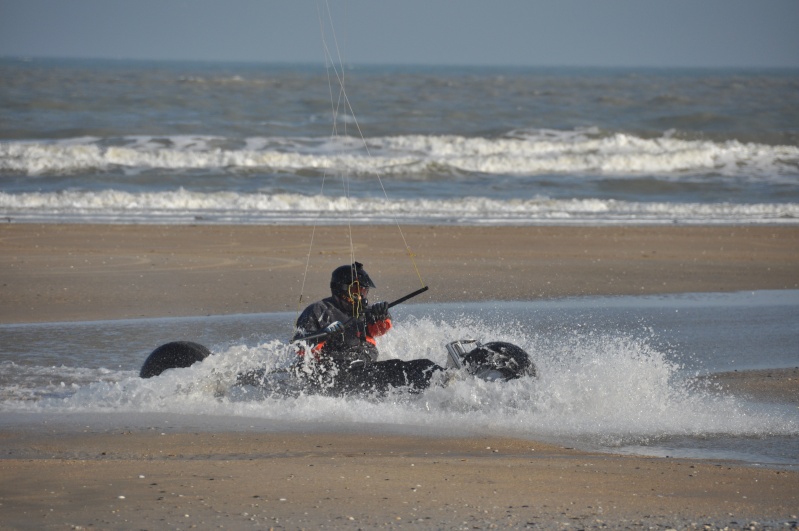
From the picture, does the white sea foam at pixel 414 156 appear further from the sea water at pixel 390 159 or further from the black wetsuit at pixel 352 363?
the black wetsuit at pixel 352 363

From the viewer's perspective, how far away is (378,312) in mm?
8039

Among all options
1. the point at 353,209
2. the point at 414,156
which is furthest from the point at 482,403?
the point at 414,156

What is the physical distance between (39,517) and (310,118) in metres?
35.3

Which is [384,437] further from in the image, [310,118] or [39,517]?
[310,118]

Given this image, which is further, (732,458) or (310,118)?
(310,118)

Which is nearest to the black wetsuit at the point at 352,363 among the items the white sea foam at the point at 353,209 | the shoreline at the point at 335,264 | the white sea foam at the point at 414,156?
the shoreline at the point at 335,264

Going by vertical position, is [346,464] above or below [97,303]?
above

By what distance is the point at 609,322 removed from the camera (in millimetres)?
11586

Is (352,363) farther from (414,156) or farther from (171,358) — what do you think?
(414,156)

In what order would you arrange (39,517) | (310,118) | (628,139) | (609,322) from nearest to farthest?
(39,517) → (609,322) → (628,139) → (310,118)

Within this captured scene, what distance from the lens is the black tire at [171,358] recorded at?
8270mm

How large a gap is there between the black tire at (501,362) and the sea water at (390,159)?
4.97 meters

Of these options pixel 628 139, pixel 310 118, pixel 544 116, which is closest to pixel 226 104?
pixel 310 118

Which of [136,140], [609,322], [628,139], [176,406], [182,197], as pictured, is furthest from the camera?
[628,139]
